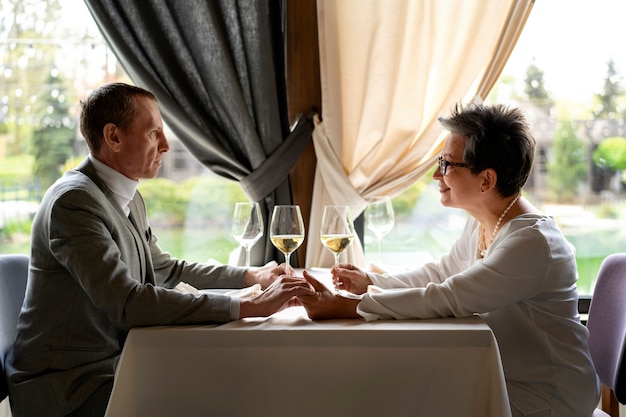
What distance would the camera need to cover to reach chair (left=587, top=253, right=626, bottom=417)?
224 cm

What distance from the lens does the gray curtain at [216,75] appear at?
10.5 ft

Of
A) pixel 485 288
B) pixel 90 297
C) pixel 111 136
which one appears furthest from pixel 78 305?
pixel 485 288

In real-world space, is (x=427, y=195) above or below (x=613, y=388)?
above

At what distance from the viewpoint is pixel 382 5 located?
3.18 metres

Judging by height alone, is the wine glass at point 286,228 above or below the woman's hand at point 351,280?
above

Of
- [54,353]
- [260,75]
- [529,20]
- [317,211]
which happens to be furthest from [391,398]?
[529,20]

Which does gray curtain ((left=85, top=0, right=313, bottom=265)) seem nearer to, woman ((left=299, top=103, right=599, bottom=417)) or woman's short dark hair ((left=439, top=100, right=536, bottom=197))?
woman ((left=299, top=103, right=599, bottom=417))

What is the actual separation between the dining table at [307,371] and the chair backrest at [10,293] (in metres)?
0.70

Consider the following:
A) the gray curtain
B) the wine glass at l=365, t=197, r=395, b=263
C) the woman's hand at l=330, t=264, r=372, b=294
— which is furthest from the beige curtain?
the woman's hand at l=330, t=264, r=372, b=294

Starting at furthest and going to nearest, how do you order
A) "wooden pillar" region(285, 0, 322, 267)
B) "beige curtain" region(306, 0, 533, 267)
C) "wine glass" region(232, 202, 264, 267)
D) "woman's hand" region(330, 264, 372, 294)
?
"wooden pillar" region(285, 0, 322, 267)
"beige curtain" region(306, 0, 533, 267)
"wine glass" region(232, 202, 264, 267)
"woman's hand" region(330, 264, 372, 294)

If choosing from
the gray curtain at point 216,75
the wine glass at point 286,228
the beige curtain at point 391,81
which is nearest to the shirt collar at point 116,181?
the wine glass at point 286,228

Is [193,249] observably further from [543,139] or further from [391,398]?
[391,398]

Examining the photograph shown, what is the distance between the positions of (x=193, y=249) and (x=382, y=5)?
142cm

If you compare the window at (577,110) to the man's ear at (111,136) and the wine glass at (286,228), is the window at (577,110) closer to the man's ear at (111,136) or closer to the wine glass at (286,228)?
the wine glass at (286,228)
